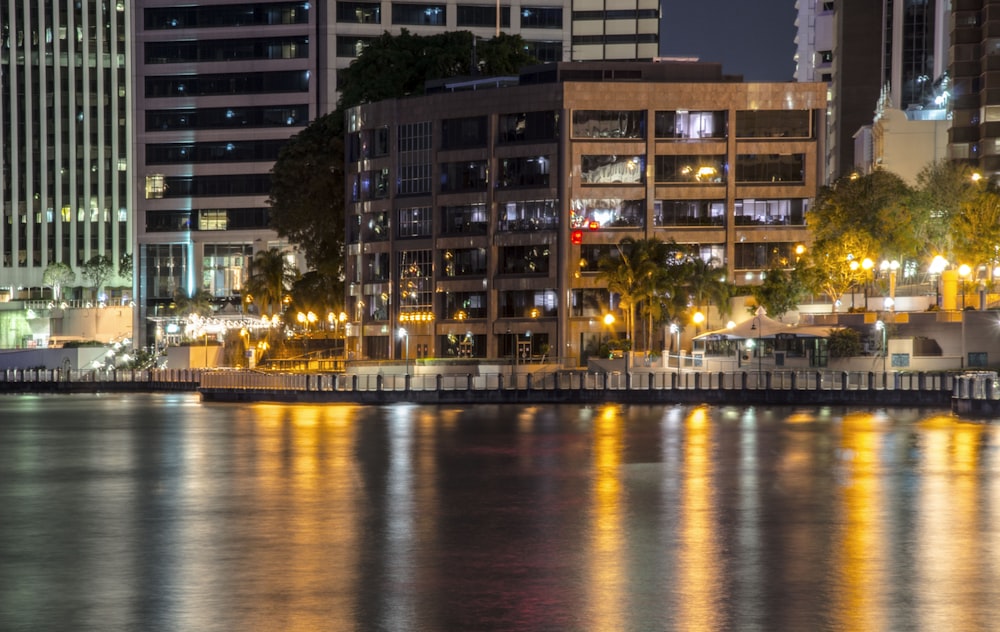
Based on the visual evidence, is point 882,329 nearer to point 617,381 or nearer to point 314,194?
point 617,381

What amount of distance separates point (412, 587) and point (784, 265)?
303 ft

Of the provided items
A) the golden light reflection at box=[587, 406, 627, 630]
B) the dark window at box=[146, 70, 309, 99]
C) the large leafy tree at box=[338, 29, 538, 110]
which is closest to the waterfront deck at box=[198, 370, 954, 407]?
the golden light reflection at box=[587, 406, 627, 630]

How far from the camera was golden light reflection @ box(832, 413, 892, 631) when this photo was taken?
56.4 ft

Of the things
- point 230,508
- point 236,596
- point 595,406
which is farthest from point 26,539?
point 595,406

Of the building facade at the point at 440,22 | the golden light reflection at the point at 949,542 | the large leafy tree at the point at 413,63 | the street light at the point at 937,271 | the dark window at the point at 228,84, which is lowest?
the golden light reflection at the point at 949,542

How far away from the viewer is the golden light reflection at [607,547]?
56.9 ft

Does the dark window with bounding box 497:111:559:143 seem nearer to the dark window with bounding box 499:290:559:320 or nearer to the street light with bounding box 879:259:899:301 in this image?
the dark window with bounding box 499:290:559:320

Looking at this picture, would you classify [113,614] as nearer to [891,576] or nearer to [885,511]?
[891,576]

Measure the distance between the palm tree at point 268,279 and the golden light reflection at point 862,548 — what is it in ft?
328

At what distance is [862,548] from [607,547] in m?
3.79

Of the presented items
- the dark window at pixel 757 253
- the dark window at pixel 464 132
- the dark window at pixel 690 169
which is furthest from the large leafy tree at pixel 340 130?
the dark window at pixel 757 253

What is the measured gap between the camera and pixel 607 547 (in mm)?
22141

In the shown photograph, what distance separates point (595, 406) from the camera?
67875mm

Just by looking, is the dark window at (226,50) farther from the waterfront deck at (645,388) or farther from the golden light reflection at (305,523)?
the golden light reflection at (305,523)
